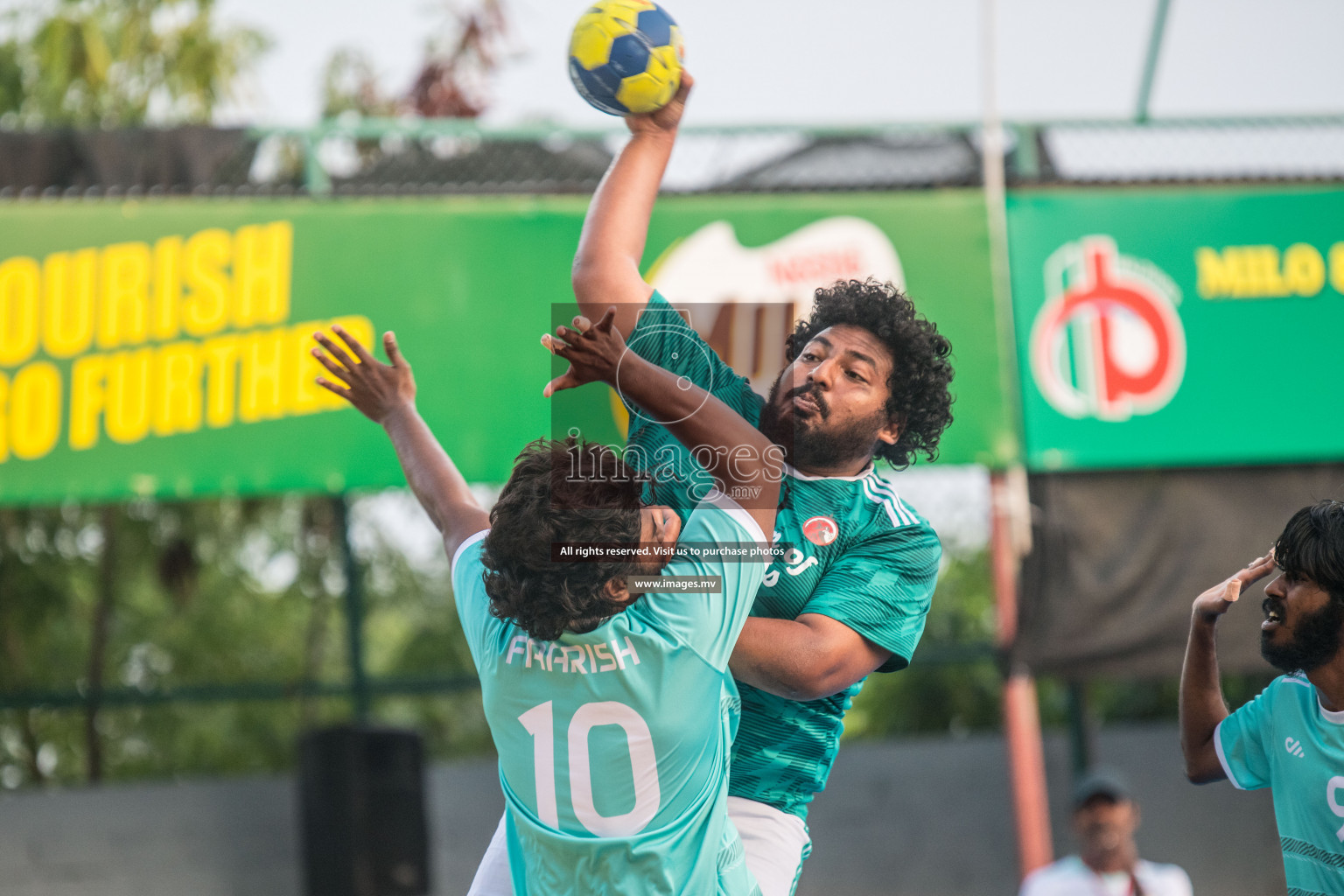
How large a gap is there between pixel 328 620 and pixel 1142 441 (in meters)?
5.98

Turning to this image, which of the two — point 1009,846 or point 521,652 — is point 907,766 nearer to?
point 1009,846

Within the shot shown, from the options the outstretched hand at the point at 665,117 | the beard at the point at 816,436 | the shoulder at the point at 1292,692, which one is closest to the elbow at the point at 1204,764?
the shoulder at the point at 1292,692

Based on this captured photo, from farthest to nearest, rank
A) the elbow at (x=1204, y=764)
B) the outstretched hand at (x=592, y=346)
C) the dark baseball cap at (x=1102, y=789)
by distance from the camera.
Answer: the dark baseball cap at (x=1102, y=789) < the elbow at (x=1204, y=764) < the outstretched hand at (x=592, y=346)

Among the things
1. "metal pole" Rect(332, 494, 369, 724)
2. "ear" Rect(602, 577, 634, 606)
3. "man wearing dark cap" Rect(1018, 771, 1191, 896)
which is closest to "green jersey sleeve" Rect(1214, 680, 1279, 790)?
"ear" Rect(602, 577, 634, 606)

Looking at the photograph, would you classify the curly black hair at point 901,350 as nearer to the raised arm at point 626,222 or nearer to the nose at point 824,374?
the nose at point 824,374

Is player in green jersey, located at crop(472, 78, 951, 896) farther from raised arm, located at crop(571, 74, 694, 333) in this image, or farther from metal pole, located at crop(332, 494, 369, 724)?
metal pole, located at crop(332, 494, 369, 724)

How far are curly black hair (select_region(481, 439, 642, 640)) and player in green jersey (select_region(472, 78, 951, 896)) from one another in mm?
303

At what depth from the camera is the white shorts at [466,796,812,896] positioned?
2.72 meters

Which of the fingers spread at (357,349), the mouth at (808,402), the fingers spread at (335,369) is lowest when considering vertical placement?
the mouth at (808,402)

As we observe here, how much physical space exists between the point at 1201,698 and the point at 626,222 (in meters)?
1.72

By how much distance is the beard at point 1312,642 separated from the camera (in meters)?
2.73

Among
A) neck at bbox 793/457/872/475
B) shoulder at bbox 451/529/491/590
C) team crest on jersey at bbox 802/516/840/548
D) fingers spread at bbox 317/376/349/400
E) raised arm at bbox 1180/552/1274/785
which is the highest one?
fingers spread at bbox 317/376/349/400

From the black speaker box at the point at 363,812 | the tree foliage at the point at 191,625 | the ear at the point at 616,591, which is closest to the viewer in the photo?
the ear at the point at 616,591

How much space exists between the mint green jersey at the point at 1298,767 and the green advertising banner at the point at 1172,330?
347 centimetres
